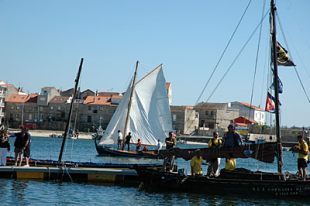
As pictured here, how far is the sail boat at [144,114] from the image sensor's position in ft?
141

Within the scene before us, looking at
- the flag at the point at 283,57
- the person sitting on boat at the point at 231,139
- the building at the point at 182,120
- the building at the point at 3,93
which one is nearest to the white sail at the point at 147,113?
the person sitting on boat at the point at 231,139

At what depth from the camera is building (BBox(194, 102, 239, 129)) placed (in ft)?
400

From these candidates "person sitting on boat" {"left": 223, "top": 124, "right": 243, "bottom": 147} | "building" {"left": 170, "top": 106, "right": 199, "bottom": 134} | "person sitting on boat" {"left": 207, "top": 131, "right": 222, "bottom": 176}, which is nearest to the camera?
"person sitting on boat" {"left": 223, "top": 124, "right": 243, "bottom": 147}

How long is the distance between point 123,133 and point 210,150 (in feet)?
79.5

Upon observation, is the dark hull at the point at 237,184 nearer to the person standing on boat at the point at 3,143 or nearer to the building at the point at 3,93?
the person standing on boat at the point at 3,143

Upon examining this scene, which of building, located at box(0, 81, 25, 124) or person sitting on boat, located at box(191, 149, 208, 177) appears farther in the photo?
building, located at box(0, 81, 25, 124)

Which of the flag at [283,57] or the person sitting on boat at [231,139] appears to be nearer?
the person sitting on boat at [231,139]

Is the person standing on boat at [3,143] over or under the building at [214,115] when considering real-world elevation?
under

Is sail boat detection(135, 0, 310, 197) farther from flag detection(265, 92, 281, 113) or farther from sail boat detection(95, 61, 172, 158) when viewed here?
sail boat detection(95, 61, 172, 158)

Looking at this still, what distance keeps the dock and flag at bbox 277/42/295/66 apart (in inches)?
373

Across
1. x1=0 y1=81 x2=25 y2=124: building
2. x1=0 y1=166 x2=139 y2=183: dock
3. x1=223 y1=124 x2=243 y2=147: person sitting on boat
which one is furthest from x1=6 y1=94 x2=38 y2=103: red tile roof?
x1=223 y1=124 x2=243 y2=147: person sitting on boat

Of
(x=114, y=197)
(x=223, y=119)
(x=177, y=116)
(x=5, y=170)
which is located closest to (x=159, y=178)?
(x=114, y=197)

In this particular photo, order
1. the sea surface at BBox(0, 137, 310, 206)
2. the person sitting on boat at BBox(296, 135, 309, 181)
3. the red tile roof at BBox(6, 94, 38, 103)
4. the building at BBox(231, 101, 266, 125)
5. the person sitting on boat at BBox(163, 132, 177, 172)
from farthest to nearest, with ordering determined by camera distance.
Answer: the building at BBox(231, 101, 266, 125), the red tile roof at BBox(6, 94, 38, 103), the person sitting on boat at BBox(163, 132, 177, 172), the person sitting on boat at BBox(296, 135, 309, 181), the sea surface at BBox(0, 137, 310, 206)

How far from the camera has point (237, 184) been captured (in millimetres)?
20734
